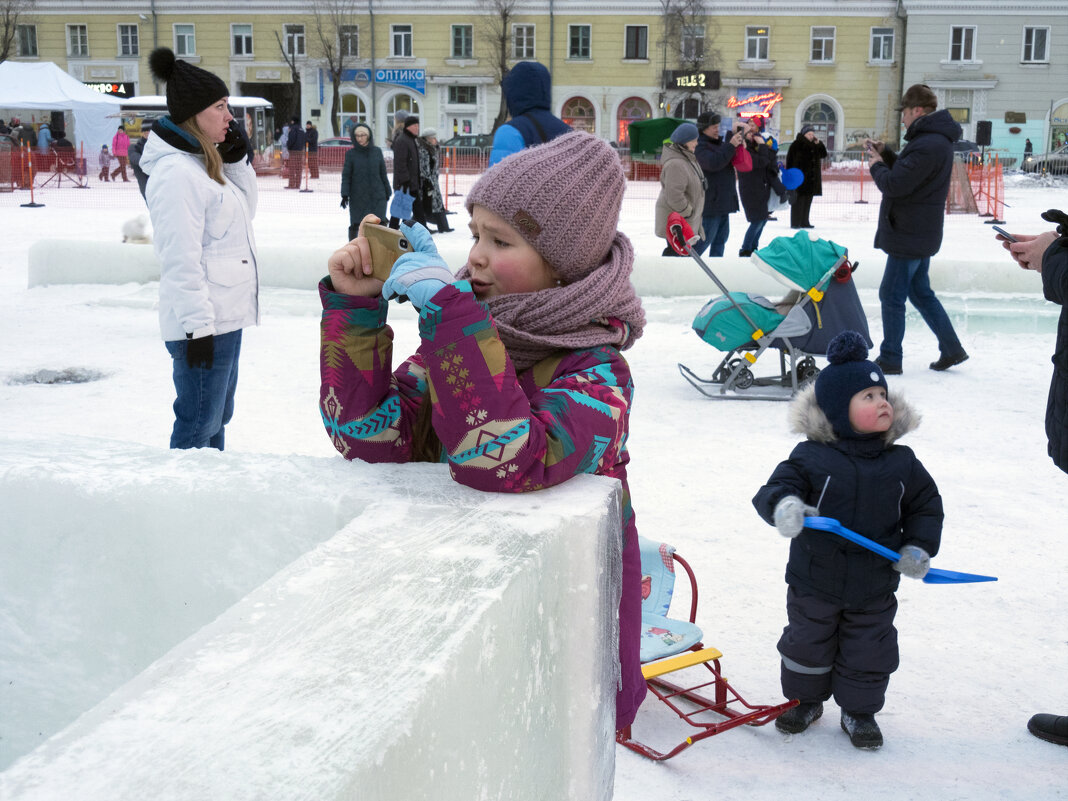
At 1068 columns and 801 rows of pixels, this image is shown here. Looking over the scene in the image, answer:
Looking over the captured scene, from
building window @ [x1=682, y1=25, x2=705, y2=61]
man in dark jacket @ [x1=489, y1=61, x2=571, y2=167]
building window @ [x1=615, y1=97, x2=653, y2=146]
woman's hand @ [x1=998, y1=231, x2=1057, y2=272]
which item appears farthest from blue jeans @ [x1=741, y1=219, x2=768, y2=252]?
building window @ [x1=682, y1=25, x2=705, y2=61]

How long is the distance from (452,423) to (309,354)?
559 cm

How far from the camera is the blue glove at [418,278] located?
Answer: 59.7 inches

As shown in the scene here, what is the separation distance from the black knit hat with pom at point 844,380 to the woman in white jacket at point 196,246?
2.01m

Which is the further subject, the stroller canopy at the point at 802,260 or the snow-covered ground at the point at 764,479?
the stroller canopy at the point at 802,260

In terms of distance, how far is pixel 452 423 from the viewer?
1.52 metres

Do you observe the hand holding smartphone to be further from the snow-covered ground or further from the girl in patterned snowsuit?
the snow-covered ground

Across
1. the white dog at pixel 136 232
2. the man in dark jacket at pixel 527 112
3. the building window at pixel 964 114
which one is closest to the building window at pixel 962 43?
the building window at pixel 964 114

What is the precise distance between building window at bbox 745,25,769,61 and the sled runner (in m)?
41.7

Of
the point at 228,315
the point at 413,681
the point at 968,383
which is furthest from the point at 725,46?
the point at 413,681

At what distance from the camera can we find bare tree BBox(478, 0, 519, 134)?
41781 millimetres

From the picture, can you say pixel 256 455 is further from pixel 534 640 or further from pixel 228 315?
pixel 228 315

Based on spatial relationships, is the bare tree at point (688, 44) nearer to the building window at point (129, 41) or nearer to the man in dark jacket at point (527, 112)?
the building window at point (129, 41)

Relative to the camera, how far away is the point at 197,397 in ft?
12.1

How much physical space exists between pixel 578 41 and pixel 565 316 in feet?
141
